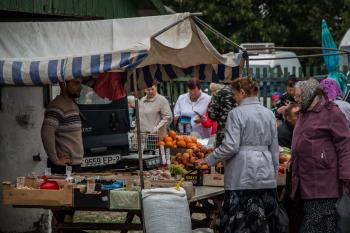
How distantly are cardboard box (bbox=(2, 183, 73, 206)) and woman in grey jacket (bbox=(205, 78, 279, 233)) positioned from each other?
1.43 metres

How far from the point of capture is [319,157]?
26.5ft

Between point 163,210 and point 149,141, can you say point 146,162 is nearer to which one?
point 149,141

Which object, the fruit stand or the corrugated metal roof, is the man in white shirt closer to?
the corrugated metal roof

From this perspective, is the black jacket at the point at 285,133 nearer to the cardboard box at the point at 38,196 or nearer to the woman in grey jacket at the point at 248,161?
the woman in grey jacket at the point at 248,161

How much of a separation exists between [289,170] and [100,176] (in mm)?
1798

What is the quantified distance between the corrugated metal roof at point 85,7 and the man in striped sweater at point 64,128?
1.72 metres

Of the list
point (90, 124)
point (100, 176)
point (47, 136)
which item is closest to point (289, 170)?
point (100, 176)

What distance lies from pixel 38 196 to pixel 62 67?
117 cm

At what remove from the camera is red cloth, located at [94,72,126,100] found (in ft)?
33.1

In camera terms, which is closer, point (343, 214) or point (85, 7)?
point (343, 214)

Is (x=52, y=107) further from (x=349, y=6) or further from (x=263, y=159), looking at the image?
(x=349, y=6)

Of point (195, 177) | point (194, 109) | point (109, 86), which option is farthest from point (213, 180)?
point (194, 109)

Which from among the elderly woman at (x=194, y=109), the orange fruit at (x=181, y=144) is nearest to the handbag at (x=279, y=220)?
the orange fruit at (x=181, y=144)

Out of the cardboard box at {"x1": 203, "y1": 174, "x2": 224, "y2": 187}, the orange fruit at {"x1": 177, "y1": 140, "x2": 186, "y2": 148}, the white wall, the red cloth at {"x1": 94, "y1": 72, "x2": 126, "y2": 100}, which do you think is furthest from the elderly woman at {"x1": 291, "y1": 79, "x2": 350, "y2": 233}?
the white wall
